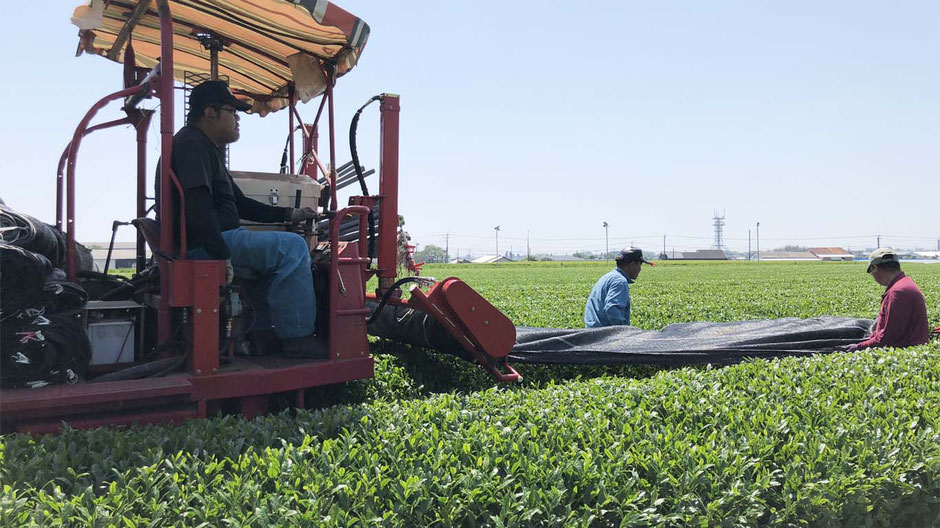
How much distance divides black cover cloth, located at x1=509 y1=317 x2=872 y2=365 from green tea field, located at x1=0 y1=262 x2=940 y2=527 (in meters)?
1.36

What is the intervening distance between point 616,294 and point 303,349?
14.3 ft

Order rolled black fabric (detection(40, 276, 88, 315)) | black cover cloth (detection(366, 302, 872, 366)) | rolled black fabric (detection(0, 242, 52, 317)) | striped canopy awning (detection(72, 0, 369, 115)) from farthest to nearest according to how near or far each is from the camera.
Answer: black cover cloth (detection(366, 302, 872, 366)), striped canopy awning (detection(72, 0, 369, 115)), rolled black fabric (detection(40, 276, 88, 315)), rolled black fabric (detection(0, 242, 52, 317))

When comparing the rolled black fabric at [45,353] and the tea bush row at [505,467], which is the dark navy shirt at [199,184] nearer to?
the rolled black fabric at [45,353]

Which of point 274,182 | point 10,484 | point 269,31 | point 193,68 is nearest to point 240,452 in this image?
point 10,484

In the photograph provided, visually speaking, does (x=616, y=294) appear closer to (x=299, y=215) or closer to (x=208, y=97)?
(x=299, y=215)

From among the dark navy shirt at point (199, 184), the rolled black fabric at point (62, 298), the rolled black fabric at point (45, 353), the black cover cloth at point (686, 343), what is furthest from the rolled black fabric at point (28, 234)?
the black cover cloth at point (686, 343)

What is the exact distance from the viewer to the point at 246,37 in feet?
16.5

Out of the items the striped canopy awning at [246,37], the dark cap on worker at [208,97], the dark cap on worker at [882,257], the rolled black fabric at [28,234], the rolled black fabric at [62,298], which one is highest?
the striped canopy awning at [246,37]

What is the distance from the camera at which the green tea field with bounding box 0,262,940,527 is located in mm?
2752

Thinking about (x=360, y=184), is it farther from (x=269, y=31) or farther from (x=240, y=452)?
(x=240, y=452)

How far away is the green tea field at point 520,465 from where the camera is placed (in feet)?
9.03

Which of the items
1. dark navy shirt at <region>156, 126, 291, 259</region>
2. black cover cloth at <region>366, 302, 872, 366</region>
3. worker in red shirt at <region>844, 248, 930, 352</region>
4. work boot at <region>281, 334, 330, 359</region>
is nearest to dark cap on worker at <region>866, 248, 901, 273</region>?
worker in red shirt at <region>844, 248, 930, 352</region>

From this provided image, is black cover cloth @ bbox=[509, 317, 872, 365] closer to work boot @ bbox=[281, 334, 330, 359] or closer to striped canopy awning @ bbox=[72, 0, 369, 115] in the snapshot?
work boot @ bbox=[281, 334, 330, 359]

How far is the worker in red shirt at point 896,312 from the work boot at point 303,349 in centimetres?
488
